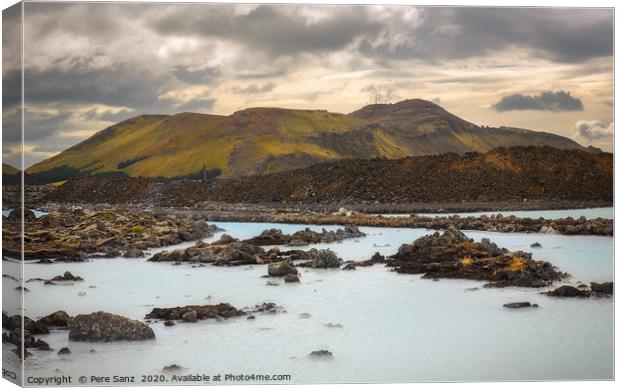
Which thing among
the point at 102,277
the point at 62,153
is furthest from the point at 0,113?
the point at 102,277

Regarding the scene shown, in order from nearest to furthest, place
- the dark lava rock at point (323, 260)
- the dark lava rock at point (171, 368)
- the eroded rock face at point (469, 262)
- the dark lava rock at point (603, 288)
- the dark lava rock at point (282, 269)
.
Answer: the dark lava rock at point (171, 368), the dark lava rock at point (603, 288), the eroded rock face at point (469, 262), the dark lava rock at point (282, 269), the dark lava rock at point (323, 260)

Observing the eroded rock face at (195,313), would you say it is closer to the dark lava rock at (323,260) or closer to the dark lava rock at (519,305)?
the dark lava rock at (323,260)

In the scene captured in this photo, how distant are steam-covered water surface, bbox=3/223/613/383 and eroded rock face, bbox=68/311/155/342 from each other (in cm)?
10

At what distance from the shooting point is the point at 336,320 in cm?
1037

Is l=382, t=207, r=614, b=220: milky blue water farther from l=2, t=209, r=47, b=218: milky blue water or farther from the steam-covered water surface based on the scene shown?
l=2, t=209, r=47, b=218: milky blue water

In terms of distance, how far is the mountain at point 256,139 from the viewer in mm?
12062

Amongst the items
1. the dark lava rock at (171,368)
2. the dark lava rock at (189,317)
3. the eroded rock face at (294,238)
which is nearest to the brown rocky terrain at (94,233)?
the eroded rock face at (294,238)

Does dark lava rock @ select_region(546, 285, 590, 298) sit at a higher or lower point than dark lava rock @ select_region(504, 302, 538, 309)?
higher

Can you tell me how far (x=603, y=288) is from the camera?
35.3 feet

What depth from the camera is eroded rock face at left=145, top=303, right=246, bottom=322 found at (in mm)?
10219

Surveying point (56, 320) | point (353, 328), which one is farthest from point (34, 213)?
point (353, 328)

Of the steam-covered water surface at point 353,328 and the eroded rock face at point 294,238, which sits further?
the eroded rock face at point 294,238

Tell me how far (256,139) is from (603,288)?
641cm

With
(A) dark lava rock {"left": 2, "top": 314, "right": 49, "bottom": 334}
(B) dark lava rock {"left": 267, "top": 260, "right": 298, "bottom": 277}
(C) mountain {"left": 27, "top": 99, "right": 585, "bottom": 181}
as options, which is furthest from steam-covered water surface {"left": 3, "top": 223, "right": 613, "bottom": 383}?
(C) mountain {"left": 27, "top": 99, "right": 585, "bottom": 181}
